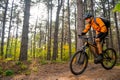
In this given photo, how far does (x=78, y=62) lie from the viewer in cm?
571

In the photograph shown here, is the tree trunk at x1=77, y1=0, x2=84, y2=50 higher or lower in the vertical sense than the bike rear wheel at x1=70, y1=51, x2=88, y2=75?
higher

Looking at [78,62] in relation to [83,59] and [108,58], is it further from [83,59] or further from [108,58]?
[108,58]

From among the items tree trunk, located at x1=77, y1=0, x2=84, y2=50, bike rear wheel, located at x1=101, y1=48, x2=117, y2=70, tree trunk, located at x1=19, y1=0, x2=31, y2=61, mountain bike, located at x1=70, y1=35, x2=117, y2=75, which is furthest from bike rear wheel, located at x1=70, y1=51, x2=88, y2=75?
tree trunk, located at x1=19, y1=0, x2=31, y2=61

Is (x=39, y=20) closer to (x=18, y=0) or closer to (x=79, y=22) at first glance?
(x=18, y=0)

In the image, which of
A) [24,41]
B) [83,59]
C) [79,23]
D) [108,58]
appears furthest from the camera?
[24,41]

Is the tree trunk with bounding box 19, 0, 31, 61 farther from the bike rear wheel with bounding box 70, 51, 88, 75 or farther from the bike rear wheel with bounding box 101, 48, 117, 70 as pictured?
the bike rear wheel with bounding box 101, 48, 117, 70

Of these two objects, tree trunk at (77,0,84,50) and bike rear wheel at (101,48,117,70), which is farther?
tree trunk at (77,0,84,50)

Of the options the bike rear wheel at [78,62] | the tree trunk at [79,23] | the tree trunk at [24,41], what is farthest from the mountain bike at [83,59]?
the tree trunk at [24,41]

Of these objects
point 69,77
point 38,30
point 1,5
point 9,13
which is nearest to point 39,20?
point 38,30

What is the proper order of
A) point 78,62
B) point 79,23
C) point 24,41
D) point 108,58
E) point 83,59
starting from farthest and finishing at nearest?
point 24,41
point 79,23
point 108,58
point 83,59
point 78,62

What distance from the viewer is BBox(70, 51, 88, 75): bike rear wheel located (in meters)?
5.74

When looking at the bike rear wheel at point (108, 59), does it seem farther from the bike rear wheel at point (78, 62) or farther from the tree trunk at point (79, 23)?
the tree trunk at point (79, 23)

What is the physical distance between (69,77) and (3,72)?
375 centimetres

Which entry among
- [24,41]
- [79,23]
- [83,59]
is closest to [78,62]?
[83,59]
